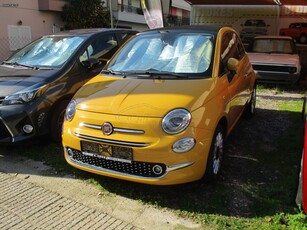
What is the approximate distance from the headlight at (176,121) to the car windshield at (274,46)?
861 centimetres

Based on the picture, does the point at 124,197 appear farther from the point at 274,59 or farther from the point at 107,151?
the point at 274,59

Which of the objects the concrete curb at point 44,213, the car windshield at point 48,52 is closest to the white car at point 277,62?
the car windshield at point 48,52

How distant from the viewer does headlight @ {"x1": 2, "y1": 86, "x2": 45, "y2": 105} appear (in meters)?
4.76

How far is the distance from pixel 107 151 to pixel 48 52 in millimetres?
2997

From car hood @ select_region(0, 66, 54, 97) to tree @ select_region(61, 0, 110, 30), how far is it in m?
16.6

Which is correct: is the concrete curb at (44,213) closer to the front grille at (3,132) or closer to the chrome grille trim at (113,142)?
the chrome grille trim at (113,142)

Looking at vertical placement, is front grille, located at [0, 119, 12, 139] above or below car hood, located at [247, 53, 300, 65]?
below

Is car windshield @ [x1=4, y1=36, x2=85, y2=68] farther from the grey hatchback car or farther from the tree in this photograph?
the tree

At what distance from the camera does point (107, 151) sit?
3604mm

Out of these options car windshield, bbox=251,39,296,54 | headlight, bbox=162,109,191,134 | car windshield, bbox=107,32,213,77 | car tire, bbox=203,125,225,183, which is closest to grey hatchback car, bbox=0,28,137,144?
car windshield, bbox=107,32,213,77

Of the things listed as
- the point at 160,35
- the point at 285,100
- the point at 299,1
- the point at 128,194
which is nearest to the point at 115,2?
the point at 299,1

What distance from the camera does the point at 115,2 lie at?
28.2 metres

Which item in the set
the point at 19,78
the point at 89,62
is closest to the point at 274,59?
the point at 89,62

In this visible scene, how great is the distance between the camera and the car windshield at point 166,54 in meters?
4.33
